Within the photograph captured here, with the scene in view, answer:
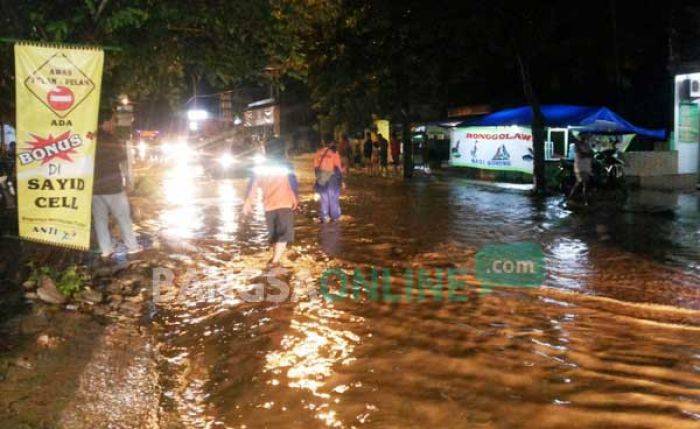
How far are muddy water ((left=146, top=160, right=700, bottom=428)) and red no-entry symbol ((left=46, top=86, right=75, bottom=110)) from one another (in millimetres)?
2393

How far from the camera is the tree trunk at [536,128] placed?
60.8ft

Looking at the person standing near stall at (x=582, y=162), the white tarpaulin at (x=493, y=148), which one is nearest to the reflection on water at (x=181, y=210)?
the person standing near stall at (x=582, y=162)

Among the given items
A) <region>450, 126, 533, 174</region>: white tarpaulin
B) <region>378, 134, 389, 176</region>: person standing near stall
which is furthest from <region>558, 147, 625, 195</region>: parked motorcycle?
<region>378, 134, 389, 176</region>: person standing near stall

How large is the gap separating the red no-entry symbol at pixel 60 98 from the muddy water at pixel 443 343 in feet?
7.85

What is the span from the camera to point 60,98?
6.92 meters

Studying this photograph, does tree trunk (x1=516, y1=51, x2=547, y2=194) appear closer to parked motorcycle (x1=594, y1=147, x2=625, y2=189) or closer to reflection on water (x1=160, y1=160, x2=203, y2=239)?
parked motorcycle (x1=594, y1=147, x2=625, y2=189)

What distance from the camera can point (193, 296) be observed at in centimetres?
789

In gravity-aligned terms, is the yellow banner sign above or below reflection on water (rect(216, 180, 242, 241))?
above

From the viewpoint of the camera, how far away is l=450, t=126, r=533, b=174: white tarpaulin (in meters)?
22.1

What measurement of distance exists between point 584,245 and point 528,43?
9.57 m

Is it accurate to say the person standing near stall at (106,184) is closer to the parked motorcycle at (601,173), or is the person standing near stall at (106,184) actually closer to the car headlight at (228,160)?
the parked motorcycle at (601,173)

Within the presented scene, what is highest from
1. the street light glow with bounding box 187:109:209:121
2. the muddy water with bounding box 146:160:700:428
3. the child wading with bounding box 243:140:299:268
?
the street light glow with bounding box 187:109:209:121

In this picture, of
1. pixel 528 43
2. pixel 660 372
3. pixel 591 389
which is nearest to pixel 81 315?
pixel 591 389

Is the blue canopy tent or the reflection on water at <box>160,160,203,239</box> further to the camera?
the blue canopy tent
